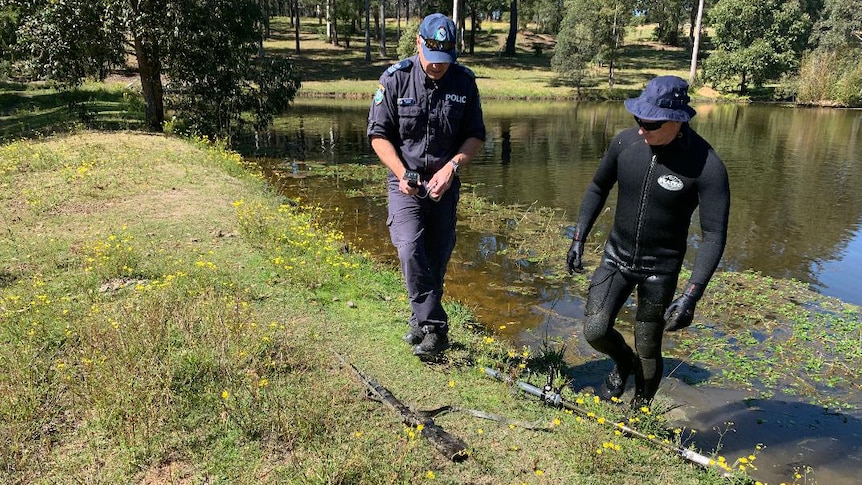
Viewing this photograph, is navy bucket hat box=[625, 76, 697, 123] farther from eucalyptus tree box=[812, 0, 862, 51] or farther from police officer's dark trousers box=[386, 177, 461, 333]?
eucalyptus tree box=[812, 0, 862, 51]

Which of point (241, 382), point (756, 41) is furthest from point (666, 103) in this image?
point (756, 41)

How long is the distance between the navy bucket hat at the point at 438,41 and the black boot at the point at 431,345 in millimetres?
2063

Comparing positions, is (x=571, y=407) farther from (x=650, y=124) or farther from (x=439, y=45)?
(x=439, y=45)

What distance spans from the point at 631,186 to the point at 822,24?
189 ft

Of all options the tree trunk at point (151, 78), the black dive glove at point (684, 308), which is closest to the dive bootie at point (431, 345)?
the black dive glove at point (684, 308)

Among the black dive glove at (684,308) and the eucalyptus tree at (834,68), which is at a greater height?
the eucalyptus tree at (834,68)

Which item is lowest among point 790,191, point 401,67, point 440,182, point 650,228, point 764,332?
point 764,332

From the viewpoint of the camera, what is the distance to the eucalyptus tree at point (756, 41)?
1731 inches

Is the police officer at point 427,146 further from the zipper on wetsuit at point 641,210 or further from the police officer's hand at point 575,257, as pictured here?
the zipper on wetsuit at point 641,210

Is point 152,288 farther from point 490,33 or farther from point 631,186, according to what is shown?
point 490,33

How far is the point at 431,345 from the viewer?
14.4ft

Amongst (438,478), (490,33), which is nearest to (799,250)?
(438,478)

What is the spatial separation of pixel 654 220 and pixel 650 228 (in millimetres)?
60

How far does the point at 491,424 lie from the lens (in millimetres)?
3729
